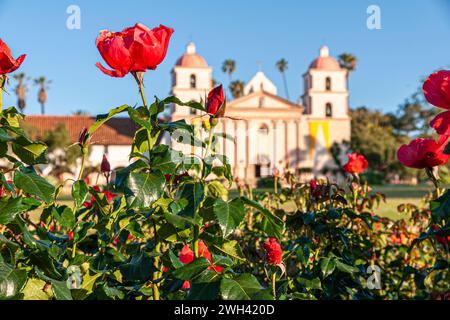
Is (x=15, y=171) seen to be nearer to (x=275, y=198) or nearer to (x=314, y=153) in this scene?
(x=275, y=198)

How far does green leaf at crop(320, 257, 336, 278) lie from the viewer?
163 centimetres

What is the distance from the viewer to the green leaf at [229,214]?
3.38 ft

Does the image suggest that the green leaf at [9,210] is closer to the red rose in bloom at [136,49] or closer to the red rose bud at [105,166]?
the red rose in bloom at [136,49]

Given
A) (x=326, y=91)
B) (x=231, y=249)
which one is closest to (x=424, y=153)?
(x=231, y=249)

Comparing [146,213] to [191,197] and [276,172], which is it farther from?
[276,172]

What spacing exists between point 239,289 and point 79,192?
19.0 inches

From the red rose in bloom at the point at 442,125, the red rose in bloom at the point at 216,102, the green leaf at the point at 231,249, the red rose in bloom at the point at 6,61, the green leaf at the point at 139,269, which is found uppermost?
the red rose in bloom at the point at 6,61

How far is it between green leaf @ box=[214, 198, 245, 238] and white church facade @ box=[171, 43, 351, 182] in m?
36.9

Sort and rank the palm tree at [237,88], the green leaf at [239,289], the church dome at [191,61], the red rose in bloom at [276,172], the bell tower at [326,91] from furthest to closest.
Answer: the palm tree at [237,88], the bell tower at [326,91], the church dome at [191,61], the red rose in bloom at [276,172], the green leaf at [239,289]

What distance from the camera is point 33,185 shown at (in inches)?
41.6

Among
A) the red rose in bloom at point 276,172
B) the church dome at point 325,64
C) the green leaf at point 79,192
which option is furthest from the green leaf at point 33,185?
the church dome at point 325,64

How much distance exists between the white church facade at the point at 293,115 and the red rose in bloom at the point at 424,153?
36522 mm

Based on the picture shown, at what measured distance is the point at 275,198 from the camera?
116 inches
